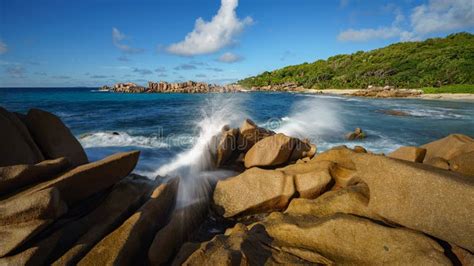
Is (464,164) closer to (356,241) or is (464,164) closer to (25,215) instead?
(356,241)

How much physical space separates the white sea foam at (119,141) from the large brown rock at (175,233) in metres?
9.69

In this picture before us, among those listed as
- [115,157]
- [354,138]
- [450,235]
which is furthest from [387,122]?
[115,157]

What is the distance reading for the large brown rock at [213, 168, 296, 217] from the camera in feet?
21.5

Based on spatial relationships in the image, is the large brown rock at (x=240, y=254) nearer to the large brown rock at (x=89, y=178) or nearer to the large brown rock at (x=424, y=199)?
the large brown rock at (x=424, y=199)

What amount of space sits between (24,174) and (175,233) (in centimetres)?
290

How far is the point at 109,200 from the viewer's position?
550cm

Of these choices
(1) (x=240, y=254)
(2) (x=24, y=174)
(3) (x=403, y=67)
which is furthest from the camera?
(3) (x=403, y=67)

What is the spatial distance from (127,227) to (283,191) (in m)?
3.58

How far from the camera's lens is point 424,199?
4445mm

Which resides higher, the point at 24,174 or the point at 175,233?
the point at 24,174

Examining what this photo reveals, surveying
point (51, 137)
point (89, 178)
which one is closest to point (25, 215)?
point (89, 178)

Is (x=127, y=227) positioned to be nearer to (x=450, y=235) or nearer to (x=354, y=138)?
(x=450, y=235)

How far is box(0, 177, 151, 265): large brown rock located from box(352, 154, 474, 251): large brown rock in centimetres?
484

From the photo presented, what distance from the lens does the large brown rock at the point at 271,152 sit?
8.87 m
